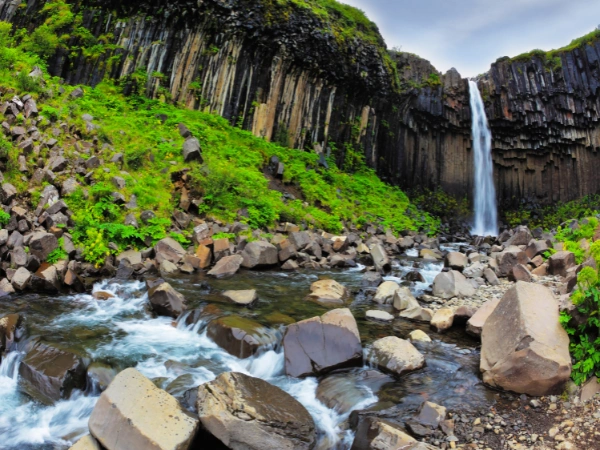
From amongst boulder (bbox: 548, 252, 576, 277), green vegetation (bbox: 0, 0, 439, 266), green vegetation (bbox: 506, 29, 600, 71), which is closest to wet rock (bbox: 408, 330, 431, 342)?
boulder (bbox: 548, 252, 576, 277)

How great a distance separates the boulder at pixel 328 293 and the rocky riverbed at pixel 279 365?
0.04 metres

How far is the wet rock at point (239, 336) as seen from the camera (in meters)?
6.02

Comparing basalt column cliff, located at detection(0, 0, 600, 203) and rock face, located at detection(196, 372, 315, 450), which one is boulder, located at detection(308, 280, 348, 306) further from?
basalt column cliff, located at detection(0, 0, 600, 203)

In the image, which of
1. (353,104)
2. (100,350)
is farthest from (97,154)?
(353,104)

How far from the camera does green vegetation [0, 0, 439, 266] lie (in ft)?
35.9

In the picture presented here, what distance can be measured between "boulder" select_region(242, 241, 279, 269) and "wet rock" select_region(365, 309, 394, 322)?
170 inches

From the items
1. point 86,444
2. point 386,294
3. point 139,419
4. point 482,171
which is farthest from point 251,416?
point 482,171

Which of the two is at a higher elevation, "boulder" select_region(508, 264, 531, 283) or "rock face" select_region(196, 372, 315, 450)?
"boulder" select_region(508, 264, 531, 283)

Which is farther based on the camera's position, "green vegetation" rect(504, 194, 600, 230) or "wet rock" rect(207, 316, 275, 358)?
"green vegetation" rect(504, 194, 600, 230)

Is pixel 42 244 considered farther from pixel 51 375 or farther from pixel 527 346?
pixel 527 346

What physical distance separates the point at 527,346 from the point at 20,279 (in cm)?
882

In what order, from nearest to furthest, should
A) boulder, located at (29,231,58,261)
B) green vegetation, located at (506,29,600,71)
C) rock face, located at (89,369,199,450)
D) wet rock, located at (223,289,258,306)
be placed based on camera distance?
rock face, located at (89,369,199,450) → wet rock, located at (223,289,258,306) → boulder, located at (29,231,58,261) → green vegetation, located at (506,29,600,71)

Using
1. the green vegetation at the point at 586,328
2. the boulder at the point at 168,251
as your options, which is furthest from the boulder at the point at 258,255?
the green vegetation at the point at 586,328

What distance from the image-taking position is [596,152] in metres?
30.0
